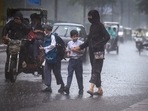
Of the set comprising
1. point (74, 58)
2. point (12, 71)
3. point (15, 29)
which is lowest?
point (12, 71)

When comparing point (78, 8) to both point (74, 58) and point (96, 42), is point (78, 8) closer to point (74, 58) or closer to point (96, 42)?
point (74, 58)

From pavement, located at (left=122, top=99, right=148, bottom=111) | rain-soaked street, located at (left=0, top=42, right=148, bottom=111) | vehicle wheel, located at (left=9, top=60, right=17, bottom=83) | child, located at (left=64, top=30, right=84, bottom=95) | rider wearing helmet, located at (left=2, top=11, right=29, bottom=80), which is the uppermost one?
rider wearing helmet, located at (left=2, top=11, right=29, bottom=80)

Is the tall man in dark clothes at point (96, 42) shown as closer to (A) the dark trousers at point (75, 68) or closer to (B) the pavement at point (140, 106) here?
(A) the dark trousers at point (75, 68)

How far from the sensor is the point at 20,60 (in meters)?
14.3

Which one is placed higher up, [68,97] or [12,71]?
[12,71]

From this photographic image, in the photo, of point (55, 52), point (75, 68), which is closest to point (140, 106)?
point (75, 68)

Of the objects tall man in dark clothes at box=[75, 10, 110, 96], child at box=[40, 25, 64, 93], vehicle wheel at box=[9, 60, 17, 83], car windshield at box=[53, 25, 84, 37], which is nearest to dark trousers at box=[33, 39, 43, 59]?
vehicle wheel at box=[9, 60, 17, 83]

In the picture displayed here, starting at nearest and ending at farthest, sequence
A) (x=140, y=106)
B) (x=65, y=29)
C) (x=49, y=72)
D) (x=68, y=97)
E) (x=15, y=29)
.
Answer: (x=140, y=106), (x=68, y=97), (x=49, y=72), (x=15, y=29), (x=65, y=29)

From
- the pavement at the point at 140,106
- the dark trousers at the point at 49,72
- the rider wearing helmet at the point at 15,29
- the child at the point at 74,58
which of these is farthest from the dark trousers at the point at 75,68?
the rider wearing helmet at the point at 15,29

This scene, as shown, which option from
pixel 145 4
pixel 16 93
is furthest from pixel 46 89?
pixel 145 4

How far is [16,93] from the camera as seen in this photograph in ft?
38.7

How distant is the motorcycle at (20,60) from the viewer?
1359 cm

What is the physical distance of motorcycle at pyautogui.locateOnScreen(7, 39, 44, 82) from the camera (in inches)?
535

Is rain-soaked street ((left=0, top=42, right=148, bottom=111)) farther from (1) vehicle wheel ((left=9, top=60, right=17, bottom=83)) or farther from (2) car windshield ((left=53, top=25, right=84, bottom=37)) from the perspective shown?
(2) car windshield ((left=53, top=25, right=84, bottom=37))
